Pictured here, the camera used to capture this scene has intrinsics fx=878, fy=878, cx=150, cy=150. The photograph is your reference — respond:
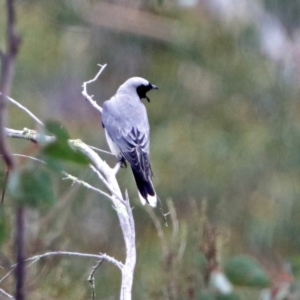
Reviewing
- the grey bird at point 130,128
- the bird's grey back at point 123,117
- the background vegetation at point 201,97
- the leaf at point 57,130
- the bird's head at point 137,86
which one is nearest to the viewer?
the leaf at point 57,130

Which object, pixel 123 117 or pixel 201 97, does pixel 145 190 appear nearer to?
pixel 123 117

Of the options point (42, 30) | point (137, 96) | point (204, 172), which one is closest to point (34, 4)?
point (42, 30)

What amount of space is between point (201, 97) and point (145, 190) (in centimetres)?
622

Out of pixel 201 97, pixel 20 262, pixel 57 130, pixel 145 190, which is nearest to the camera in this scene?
pixel 20 262

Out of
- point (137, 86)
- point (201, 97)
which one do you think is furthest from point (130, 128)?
point (201, 97)

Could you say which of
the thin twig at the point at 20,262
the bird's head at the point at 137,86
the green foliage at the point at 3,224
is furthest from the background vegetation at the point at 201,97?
the thin twig at the point at 20,262

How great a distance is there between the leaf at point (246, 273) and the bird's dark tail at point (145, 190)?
2.33 metres

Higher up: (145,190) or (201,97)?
(145,190)

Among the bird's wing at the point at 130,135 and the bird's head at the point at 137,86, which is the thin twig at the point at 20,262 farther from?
the bird's head at the point at 137,86

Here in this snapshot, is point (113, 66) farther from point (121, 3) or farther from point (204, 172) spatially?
point (204, 172)

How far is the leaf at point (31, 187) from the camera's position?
664 mm

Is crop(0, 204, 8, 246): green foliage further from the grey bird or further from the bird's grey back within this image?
the bird's grey back

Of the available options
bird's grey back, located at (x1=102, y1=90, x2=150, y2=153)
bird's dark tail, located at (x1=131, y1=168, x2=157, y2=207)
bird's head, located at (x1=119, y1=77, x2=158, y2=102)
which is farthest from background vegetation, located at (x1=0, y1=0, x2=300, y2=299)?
bird's dark tail, located at (x1=131, y1=168, x2=157, y2=207)

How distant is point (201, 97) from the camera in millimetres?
9430
